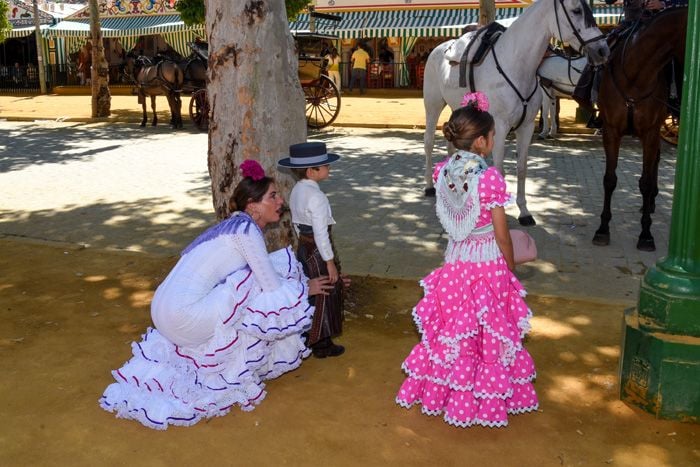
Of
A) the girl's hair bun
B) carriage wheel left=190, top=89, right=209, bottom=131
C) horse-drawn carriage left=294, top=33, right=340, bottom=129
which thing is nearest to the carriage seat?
the girl's hair bun

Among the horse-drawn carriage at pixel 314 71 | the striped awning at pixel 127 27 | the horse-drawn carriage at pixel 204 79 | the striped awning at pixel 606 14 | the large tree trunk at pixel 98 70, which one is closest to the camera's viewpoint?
the horse-drawn carriage at pixel 314 71

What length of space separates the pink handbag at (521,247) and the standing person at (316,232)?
1.18 m

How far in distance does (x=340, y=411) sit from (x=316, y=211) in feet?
4.07

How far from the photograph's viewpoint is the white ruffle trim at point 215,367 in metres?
3.98

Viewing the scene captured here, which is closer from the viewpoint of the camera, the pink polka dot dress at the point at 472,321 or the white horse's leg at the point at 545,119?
the pink polka dot dress at the point at 472,321

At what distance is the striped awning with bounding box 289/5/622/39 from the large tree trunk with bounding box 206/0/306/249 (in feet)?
72.5

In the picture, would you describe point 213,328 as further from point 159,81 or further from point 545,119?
point 159,81

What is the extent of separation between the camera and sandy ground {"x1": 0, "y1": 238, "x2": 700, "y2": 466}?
142 inches

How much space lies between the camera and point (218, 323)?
4.00 m

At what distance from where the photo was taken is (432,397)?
3.95m

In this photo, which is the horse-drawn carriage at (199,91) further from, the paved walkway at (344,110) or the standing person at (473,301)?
the standing person at (473,301)

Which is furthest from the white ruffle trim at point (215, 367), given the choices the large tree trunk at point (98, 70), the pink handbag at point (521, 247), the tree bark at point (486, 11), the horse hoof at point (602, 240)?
the large tree trunk at point (98, 70)

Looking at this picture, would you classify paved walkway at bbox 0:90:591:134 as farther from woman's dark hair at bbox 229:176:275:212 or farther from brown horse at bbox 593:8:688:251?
woman's dark hair at bbox 229:176:275:212

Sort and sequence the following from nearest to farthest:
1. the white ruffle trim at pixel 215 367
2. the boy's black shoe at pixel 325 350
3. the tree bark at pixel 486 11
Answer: the white ruffle trim at pixel 215 367 → the boy's black shoe at pixel 325 350 → the tree bark at pixel 486 11
